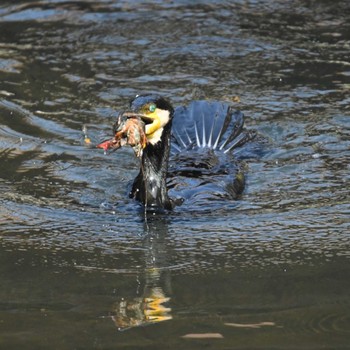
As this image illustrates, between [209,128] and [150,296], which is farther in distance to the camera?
[209,128]

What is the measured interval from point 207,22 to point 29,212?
5.17 meters

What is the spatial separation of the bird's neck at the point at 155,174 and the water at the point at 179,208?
13 centimetres

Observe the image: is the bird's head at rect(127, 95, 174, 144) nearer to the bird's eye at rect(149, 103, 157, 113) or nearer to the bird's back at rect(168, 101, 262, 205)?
the bird's eye at rect(149, 103, 157, 113)

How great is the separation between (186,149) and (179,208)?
1.37 metres

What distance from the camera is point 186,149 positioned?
27.9 feet

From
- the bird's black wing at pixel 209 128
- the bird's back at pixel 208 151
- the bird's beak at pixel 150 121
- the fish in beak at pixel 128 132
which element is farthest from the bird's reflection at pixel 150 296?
the bird's black wing at pixel 209 128

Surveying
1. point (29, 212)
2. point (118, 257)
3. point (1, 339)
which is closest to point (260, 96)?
point (29, 212)

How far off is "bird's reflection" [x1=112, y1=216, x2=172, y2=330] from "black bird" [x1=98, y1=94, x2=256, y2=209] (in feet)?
2.19

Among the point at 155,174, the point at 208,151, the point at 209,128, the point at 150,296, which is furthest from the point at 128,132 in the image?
the point at 209,128

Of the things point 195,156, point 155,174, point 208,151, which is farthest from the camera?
point 208,151

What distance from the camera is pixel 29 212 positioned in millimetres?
6984

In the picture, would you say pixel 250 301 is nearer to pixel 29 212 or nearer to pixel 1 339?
pixel 1 339

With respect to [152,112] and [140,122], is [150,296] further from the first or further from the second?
[152,112]

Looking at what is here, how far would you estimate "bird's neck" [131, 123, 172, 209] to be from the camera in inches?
280
